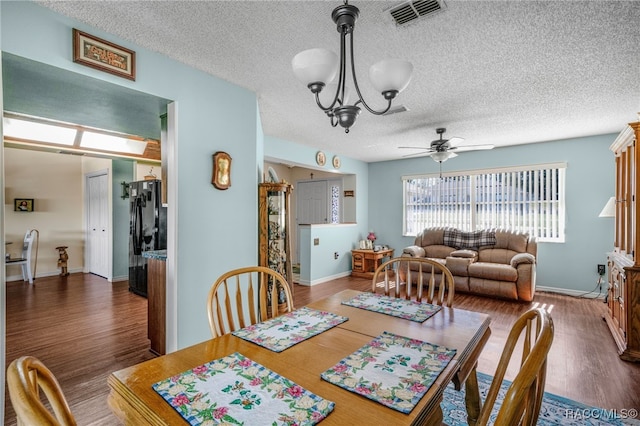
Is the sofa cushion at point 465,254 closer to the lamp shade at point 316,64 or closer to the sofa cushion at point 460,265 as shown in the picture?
the sofa cushion at point 460,265

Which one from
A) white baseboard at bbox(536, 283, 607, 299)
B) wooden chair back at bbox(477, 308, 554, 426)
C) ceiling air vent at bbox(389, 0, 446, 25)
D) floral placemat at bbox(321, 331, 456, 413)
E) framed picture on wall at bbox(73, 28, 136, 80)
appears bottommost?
white baseboard at bbox(536, 283, 607, 299)

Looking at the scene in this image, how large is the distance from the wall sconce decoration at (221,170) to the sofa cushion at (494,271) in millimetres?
3851

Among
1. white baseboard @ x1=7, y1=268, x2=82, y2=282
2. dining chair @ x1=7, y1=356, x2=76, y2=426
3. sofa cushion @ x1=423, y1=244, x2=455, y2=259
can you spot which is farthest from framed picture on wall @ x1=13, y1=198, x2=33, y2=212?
sofa cushion @ x1=423, y1=244, x2=455, y2=259

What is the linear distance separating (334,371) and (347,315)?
1.90ft

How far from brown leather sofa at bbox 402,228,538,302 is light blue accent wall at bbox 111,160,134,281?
5201 mm

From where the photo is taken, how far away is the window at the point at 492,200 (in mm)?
5008

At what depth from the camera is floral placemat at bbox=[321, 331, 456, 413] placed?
35.1 inches

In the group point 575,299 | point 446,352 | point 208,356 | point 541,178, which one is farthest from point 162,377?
point 541,178

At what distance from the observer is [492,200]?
559cm

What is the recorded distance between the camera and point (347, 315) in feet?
5.25

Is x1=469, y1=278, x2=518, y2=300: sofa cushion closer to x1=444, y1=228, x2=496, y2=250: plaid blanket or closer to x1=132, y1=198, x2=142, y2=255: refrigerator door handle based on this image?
x1=444, y1=228, x2=496, y2=250: plaid blanket

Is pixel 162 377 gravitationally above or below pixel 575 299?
above

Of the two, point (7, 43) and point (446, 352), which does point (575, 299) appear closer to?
point (446, 352)

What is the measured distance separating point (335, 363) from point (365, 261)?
516 centimetres
